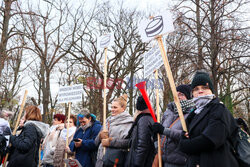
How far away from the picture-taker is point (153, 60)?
457cm

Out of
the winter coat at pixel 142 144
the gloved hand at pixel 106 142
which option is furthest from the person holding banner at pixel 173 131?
the gloved hand at pixel 106 142

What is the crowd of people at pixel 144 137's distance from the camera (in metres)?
2.72

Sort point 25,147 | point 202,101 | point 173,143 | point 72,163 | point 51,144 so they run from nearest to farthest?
point 202,101 < point 173,143 < point 25,147 < point 72,163 < point 51,144

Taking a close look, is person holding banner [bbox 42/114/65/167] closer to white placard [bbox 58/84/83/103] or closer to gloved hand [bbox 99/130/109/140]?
white placard [bbox 58/84/83/103]

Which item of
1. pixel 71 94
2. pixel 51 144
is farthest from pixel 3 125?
pixel 71 94

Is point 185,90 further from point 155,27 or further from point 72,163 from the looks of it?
point 72,163

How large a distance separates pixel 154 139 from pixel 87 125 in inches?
85.0

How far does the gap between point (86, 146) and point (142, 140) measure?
1.69 meters

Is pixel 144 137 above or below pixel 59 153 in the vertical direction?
above

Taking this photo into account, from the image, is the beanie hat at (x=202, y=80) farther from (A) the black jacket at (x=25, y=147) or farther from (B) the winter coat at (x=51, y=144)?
(B) the winter coat at (x=51, y=144)

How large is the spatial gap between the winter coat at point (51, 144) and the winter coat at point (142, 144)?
3.06 m

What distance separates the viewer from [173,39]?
1633 cm

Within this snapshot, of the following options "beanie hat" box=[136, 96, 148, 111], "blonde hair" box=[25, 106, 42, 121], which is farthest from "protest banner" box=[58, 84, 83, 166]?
"beanie hat" box=[136, 96, 148, 111]

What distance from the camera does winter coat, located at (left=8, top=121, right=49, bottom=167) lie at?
16.2ft
